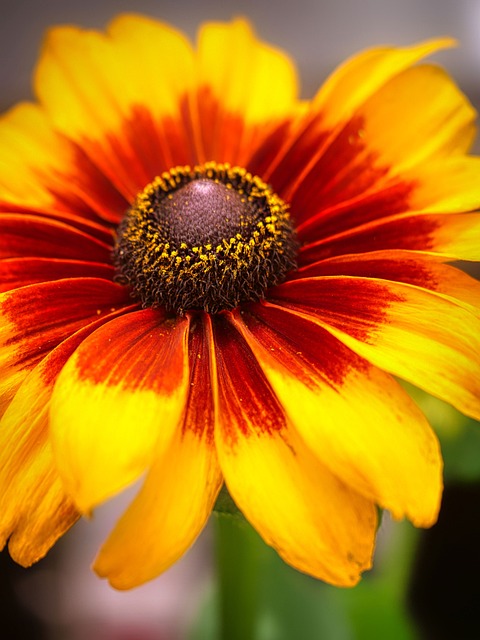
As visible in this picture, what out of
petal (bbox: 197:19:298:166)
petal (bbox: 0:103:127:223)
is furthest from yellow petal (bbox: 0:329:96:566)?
petal (bbox: 197:19:298:166)

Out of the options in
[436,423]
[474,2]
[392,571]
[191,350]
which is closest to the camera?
[191,350]

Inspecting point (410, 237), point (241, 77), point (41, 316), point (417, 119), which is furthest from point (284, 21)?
point (41, 316)

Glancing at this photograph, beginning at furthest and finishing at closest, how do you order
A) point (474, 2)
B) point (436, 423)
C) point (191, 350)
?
point (474, 2), point (436, 423), point (191, 350)

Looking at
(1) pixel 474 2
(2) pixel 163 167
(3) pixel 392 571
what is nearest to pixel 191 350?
(2) pixel 163 167

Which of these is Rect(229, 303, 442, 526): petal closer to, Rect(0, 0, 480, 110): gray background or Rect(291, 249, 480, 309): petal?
Rect(291, 249, 480, 309): petal

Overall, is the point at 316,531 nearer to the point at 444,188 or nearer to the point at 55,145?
the point at 444,188

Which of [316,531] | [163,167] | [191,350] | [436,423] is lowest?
[436,423]
